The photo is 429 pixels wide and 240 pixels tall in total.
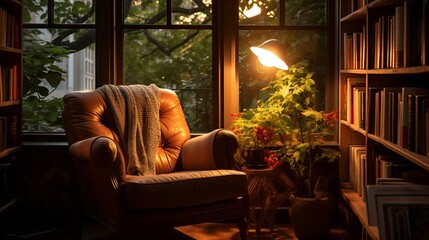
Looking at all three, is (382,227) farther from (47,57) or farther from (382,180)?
(47,57)

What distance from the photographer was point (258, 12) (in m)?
4.46

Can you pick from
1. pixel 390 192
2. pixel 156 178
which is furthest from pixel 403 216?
pixel 156 178

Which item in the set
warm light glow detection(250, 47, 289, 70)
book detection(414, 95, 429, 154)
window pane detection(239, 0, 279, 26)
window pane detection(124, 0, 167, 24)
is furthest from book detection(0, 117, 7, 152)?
book detection(414, 95, 429, 154)

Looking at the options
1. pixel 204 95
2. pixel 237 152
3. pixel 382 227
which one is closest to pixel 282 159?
pixel 237 152

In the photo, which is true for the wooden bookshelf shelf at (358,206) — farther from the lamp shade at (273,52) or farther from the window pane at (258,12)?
the window pane at (258,12)

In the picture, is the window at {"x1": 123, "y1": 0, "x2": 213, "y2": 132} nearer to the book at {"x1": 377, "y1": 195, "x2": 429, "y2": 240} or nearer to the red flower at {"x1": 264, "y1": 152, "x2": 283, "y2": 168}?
the red flower at {"x1": 264, "y1": 152, "x2": 283, "y2": 168}

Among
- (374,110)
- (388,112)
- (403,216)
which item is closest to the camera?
(403,216)

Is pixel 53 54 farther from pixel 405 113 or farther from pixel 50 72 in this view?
pixel 405 113

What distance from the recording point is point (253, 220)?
3.97 m

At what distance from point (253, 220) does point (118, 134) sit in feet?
3.47

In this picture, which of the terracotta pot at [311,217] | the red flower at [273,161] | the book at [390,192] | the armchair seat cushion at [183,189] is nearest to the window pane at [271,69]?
the red flower at [273,161]

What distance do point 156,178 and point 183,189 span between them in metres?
0.16

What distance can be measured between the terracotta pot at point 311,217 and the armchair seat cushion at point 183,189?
1.57 feet

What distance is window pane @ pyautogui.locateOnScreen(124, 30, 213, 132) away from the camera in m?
4.47
